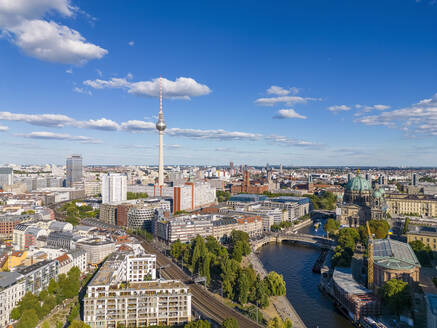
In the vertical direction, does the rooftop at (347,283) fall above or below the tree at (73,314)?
above

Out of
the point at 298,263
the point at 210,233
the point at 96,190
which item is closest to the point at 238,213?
the point at 210,233

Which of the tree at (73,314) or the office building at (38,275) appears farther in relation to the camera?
the office building at (38,275)

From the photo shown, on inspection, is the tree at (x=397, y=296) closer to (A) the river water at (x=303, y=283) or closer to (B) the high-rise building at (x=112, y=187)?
(A) the river water at (x=303, y=283)

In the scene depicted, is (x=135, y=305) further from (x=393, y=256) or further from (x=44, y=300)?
(x=393, y=256)

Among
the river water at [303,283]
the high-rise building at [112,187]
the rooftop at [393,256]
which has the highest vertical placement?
the high-rise building at [112,187]

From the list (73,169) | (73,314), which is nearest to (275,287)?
(73,314)

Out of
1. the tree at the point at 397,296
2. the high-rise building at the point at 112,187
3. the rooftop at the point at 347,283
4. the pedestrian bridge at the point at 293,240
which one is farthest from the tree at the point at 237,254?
the high-rise building at the point at 112,187

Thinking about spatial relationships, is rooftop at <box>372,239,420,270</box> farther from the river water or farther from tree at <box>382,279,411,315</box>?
the river water
